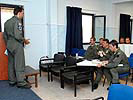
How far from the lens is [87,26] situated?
677 centimetres

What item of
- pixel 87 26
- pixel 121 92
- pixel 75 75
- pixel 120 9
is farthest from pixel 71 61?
pixel 120 9

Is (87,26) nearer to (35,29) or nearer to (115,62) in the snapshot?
(35,29)

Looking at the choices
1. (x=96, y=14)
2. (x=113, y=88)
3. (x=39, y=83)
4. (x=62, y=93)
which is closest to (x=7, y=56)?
(x=39, y=83)

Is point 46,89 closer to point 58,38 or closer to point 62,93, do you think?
point 62,93

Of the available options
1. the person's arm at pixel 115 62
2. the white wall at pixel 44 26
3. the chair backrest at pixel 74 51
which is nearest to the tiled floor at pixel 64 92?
the person's arm at pixel 115 62

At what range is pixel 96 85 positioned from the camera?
384 centimetres

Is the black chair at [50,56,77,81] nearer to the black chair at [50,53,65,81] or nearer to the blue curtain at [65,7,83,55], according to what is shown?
the black chair at [50,53,65,81]

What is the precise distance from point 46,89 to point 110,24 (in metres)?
4.87

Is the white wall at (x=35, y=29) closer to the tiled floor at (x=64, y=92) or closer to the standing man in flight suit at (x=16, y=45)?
the tiled floor at (x=64, y=92)

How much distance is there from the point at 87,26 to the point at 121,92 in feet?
17.4

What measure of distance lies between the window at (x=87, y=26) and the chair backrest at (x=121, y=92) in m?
5.02

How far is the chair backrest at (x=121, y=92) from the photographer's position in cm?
164

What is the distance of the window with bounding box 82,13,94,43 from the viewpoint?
6617 millimetres

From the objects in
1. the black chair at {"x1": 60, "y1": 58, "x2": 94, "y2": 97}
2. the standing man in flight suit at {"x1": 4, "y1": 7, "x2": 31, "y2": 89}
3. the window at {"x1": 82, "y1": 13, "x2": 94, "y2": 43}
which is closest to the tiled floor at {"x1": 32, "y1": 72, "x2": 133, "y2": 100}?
the black chair at {"x1": 60, "y1": 58, "x2": 94, "y2": 97}
